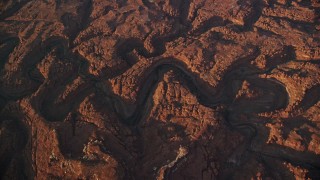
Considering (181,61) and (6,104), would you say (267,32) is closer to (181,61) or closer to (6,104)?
(181,61)

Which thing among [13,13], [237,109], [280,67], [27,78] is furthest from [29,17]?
[280,67]

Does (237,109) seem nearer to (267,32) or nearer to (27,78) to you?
(267,32)

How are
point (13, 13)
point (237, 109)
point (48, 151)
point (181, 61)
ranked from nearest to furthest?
point (48, 151)
point (237, 109)
point (181, 61)
point (13, 13)

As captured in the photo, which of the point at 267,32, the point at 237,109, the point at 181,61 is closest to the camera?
the point at 237,109

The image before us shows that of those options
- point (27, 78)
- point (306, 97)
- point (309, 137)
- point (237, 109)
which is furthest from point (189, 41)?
point (27, 78)

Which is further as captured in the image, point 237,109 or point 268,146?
point 237,109

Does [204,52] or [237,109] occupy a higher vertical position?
Result: [204,52]

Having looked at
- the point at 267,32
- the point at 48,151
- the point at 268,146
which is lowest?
the point at 48,151
